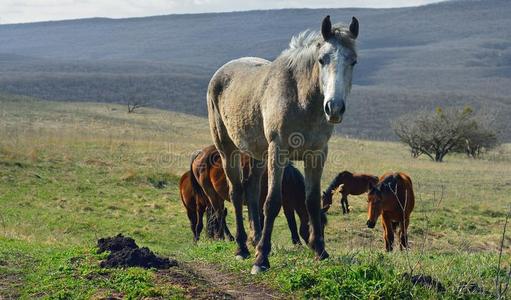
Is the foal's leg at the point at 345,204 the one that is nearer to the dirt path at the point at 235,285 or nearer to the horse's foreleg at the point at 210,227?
the horse's foreleg at the point at 210,227

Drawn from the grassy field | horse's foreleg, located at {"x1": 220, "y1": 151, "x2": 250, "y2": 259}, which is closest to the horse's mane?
the grassy field

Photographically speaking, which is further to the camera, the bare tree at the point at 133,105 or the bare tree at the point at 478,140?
the bare tree at the point at 133,105

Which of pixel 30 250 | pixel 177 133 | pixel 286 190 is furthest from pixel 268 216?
pixel 177 133

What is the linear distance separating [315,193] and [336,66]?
1.61m

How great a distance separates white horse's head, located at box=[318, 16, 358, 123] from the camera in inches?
253

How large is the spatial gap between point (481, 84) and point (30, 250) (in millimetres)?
140843

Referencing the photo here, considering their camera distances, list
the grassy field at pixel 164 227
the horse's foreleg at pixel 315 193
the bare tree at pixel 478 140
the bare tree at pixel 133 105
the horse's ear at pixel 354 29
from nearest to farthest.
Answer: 1. the grassy field at pixel 164 227
2. the horse's ear at pixel 354 29
3. the horse's foreleg at pixel 315 193
4. the bare tree at pixel 478 140
5. the bare tree at pixel 133 105

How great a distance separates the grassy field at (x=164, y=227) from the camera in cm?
624

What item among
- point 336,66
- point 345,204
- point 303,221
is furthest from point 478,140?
point 336,66

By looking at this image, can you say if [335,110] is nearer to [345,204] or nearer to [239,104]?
[239,104]

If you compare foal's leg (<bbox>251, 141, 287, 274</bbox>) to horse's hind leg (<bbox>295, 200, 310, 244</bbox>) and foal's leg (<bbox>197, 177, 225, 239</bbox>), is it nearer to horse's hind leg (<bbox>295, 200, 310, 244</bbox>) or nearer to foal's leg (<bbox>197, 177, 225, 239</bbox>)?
horse's hind leg (<bbox>295, 200, 310, 244</bbox>)

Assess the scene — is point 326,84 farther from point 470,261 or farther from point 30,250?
point 30,250

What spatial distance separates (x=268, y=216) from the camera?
295 inches

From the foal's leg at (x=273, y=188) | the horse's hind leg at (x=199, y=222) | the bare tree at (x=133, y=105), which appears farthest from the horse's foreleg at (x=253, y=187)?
the bare tree at (x=133, y=105)
